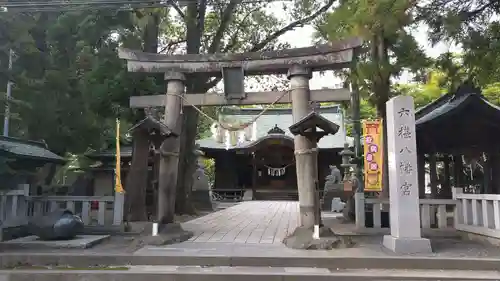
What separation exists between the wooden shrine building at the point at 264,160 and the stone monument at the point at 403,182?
18511mm

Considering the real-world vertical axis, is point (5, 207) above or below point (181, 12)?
below

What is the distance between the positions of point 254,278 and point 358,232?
15.0ft

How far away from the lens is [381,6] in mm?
7629

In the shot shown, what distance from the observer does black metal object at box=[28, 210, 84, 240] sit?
9109 mm

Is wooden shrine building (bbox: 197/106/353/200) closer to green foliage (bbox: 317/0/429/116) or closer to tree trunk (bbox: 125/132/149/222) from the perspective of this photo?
tree trunk (bbox: 125/132/149/222)

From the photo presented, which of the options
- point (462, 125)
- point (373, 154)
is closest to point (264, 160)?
point (373, 154)

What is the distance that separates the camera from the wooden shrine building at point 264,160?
2758cm

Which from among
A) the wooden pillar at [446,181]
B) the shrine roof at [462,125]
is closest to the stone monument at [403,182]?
the shrine roof at [462,125]

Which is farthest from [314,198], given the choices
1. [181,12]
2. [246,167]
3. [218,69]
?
[246,167]

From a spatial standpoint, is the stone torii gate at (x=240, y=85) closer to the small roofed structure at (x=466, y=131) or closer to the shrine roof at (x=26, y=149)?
the shrine roof at (x=26, y=149)

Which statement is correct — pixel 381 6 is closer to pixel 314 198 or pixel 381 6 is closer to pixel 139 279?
pixel 314 198

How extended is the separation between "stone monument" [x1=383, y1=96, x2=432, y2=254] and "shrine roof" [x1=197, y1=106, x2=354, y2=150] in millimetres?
18514

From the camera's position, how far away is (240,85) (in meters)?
10.1

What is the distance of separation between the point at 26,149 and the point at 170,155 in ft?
13.8
